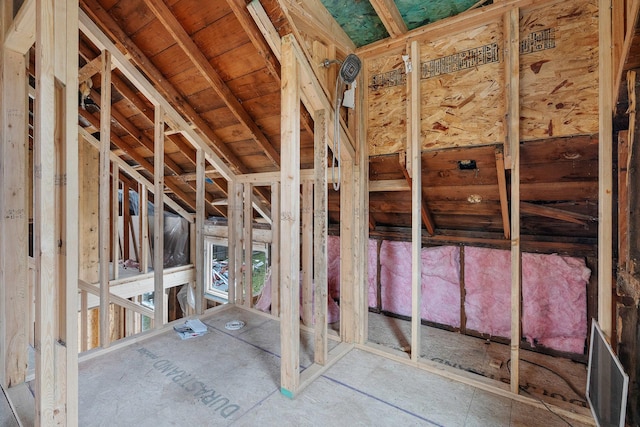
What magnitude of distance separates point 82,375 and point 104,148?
1.82 metres

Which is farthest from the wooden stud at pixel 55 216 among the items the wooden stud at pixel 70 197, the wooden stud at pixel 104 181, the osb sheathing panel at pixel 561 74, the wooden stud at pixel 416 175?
the osb sheathing panel at pixel 561 74

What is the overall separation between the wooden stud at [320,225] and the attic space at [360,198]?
2 centimetres

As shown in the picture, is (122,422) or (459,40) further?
(459,40)

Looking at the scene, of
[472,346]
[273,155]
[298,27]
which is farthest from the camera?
[273,155]

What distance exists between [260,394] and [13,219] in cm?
206

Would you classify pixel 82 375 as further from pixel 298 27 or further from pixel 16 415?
pixel 298 27

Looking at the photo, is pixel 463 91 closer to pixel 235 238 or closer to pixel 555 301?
pixel 555 301

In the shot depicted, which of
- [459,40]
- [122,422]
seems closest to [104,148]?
[122,422]

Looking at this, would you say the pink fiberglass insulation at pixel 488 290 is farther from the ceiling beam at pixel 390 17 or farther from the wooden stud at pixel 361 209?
the ceiling beam at pixel 390 17

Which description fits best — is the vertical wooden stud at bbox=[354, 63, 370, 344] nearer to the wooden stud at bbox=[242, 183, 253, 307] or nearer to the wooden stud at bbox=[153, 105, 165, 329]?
the wooden stud at bbox=[242, 183, 253, 307]

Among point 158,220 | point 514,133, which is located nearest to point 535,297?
point 514,133

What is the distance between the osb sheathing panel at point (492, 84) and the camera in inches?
68.9

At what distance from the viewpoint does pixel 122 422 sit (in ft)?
5.63

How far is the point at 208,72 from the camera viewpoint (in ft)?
8.15
